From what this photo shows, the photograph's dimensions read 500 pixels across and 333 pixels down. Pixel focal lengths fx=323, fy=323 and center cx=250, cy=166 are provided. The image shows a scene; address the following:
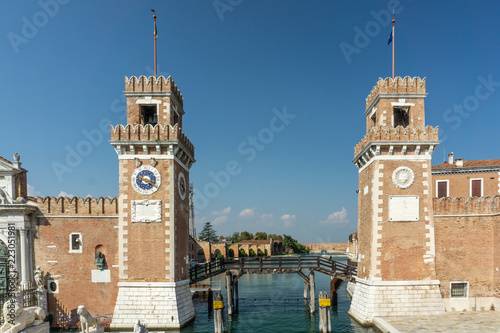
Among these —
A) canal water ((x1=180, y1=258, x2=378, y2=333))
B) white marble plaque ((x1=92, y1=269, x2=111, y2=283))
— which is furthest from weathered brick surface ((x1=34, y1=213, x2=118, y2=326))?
canal water ((x1=180, y1=258, x2=378, y2=333))

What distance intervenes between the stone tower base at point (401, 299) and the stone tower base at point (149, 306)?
11696 mm

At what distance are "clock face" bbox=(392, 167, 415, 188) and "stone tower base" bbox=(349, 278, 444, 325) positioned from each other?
611 centimetres

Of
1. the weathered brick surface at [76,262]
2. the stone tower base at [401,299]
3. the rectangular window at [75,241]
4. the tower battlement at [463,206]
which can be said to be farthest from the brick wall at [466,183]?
the rectangular window at [75,241]

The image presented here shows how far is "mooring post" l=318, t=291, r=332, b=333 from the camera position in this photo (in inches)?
761

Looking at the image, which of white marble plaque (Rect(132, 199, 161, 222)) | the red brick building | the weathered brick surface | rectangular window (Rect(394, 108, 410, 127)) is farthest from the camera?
rectangular window (Rect(394, 108, 410, 127))

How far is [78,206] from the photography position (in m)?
21.7

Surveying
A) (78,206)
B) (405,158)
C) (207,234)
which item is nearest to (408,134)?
(405,158)

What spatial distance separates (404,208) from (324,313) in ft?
27.2

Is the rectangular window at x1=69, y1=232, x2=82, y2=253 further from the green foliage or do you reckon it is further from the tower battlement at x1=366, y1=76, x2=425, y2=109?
the green foliage

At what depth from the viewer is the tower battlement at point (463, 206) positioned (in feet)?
69.4

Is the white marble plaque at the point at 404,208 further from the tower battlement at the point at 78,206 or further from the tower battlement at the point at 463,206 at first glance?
the tower battlement at the point at 78,206

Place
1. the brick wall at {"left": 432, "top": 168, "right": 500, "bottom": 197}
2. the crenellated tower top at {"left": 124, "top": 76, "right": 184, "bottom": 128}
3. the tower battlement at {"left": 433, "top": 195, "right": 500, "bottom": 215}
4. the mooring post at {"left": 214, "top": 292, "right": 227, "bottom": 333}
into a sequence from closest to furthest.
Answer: the mooring post at {"left": 214, "top": 292, "right": 227, "bottom": 333} → the tower battlement at {"left": 433, "top": 195, "right": 500, "bottom": 215} → the crenellated tower top at {"left": 124, "top": 76, "right": 184, "bottom": 128} → the brick wall at {"left": 432, "top": 168, "right": 500, "bottom": 197}

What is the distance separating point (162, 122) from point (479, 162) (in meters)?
26.6

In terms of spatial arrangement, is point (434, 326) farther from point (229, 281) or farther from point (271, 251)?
point (271, 251)
